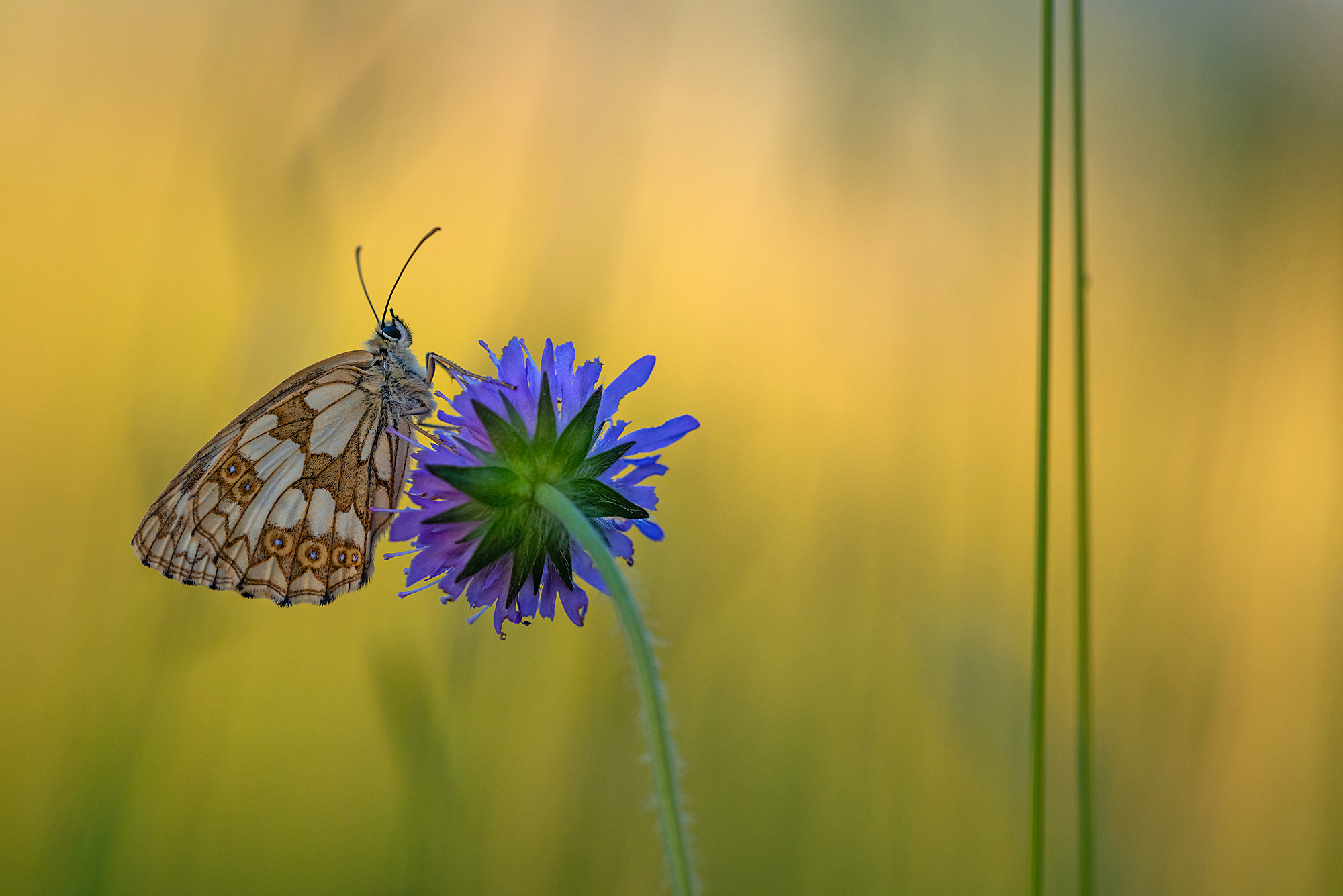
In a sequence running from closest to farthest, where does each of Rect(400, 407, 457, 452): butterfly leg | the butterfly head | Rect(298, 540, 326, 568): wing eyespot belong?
1. Rect(400, 407, 457, 452): butterfly leg
2. Rect(298, 540, 326, 568): wing eyespot
3. the butterfly head

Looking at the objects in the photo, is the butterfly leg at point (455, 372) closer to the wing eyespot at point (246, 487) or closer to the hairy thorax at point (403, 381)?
the hairy thorax at point (403, 381)

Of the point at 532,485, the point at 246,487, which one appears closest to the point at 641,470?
the point at 532,485

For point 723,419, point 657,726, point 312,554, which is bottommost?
point 657,726

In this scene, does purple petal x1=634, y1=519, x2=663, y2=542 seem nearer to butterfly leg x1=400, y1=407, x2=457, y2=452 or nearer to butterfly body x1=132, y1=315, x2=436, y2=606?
butterfly leg x1=400, y1=407, x2=457, y2=452

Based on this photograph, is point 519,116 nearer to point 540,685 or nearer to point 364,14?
point 364,14

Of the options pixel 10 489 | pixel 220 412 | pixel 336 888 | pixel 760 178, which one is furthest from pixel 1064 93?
pixel 10 489

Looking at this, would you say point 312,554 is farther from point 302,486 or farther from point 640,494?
point 640,494

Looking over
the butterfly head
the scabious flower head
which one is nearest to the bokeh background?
the butterfly head
